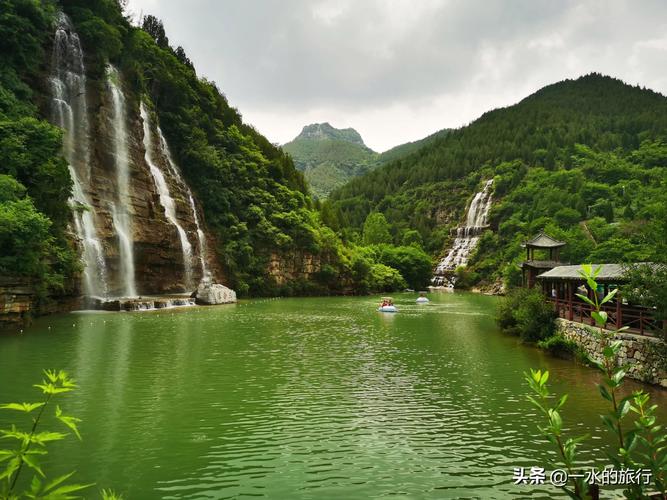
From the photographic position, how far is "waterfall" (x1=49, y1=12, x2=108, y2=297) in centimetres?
3872

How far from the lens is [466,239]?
112 metres

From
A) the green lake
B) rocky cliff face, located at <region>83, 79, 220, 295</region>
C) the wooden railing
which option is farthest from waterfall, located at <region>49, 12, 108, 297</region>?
the wooden railing

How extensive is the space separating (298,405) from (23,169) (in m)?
24.4

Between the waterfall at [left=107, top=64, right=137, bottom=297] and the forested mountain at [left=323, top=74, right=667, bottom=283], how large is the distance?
4093cm

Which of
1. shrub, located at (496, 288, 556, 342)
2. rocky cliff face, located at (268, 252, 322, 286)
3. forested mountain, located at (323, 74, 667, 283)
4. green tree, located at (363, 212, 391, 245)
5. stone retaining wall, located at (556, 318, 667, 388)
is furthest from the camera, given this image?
green tree, located at (363, 212, 391, 245)

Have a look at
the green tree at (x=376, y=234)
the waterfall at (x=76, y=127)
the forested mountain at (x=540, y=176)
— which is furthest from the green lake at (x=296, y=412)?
the green tree at (x=376, y=234)

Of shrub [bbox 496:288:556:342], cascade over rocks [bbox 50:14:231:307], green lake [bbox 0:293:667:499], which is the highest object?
cascade over rocks [bbox 50:14:231:307]

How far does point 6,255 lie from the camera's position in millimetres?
24969

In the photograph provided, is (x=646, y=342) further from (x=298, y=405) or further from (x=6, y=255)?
(x=6, y=255)

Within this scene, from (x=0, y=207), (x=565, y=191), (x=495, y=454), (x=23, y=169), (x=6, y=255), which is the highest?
(x=565, y=191)

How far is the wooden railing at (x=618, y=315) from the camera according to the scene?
17.2m

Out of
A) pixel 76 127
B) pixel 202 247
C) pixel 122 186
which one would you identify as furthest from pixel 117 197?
pixel 202 247

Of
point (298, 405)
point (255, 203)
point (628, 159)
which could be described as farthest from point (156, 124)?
point (628, 159)

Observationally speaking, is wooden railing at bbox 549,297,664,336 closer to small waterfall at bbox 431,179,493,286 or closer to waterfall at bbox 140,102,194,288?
waterfall at bbox 140,102,194,288
